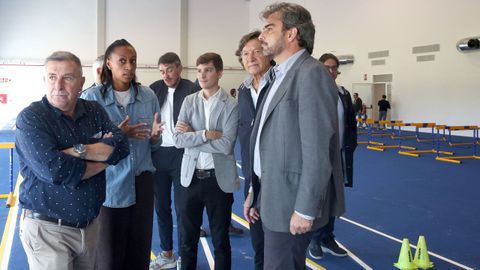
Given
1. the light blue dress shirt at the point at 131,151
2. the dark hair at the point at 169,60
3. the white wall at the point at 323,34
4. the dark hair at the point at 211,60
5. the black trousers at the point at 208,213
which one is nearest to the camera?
the light blue dress shirt at the point at 131,151

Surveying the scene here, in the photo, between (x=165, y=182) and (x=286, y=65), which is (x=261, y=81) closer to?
(x=286, y=65)

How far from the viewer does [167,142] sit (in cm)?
368

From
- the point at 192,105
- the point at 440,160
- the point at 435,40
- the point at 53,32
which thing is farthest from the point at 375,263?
the point at 53,32

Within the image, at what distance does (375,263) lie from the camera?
377 cm

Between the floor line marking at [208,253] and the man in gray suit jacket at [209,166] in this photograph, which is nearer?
the man in gray suit jacket at [209,166]

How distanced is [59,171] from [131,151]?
2.56 feet

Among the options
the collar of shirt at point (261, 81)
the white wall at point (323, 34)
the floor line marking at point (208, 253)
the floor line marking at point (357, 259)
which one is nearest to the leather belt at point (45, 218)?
the collar of shirt at point (261, 81)

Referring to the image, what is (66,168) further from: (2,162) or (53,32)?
(53,32)

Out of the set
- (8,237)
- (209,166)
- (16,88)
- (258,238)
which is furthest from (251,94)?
(16,88)

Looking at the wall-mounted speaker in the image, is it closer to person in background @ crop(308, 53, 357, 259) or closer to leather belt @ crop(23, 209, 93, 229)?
person in background @ crop(308, 53, 357, 259)

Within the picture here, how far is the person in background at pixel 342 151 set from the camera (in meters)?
3.89

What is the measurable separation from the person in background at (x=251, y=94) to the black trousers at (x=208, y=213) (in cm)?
23

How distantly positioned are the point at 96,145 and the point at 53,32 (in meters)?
20.6

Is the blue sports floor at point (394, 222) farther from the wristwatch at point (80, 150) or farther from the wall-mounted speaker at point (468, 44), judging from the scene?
the wall-mounted speaker at point (468, 44)
